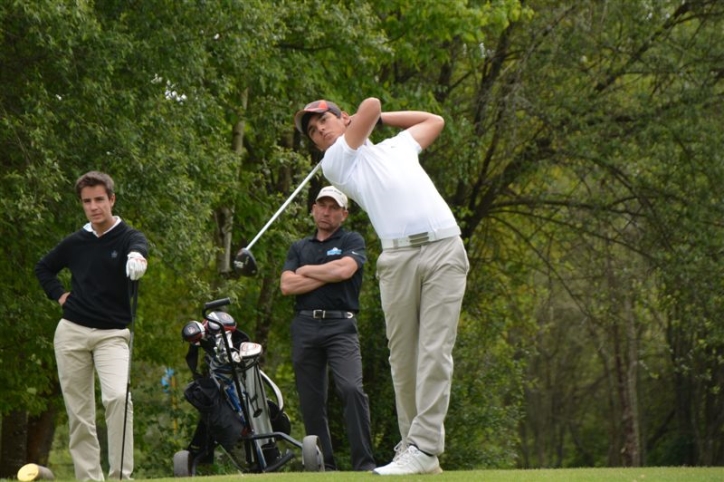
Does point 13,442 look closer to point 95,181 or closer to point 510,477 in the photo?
point 95,181

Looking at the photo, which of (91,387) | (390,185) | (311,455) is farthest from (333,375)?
(390,185)

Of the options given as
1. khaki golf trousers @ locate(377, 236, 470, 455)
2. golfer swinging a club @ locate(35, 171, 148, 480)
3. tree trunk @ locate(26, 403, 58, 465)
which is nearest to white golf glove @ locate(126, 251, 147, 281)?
golfer swinging a club @ locate(35, 171, 148, 480)

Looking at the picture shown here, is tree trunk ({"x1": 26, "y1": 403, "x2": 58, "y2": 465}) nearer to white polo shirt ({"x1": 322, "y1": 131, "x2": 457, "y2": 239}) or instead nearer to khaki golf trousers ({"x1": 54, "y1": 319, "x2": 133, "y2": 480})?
khaki golf trousers ({"x1": 54, "y1": 319, "x2": 133, "y2": 480})

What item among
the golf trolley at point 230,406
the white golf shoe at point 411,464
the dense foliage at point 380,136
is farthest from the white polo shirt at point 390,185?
the dense foliage at point 380,136

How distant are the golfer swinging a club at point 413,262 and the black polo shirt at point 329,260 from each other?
2136 mm

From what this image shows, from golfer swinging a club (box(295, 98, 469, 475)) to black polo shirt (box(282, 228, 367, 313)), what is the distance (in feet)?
7.01

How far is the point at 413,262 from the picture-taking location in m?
7.57

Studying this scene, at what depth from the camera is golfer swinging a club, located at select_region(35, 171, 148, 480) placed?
8.32m

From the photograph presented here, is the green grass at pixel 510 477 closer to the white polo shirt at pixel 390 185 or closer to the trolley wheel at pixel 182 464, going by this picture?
the white polo shirt at pixel 390 185

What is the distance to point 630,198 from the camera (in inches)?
879

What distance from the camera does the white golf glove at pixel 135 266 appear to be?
26.0 feet

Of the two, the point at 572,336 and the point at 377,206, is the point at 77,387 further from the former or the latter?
the point at 572,336

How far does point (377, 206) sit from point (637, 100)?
14.6 metres

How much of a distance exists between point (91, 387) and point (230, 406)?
146 cm
